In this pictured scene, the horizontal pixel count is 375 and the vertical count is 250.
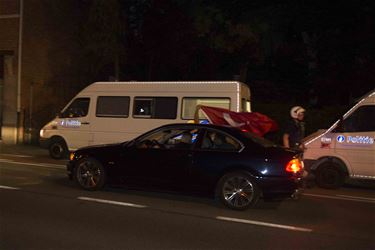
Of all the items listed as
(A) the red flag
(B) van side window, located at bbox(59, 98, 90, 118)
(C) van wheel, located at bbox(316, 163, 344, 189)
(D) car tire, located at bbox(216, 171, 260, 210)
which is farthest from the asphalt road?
(B) van side window, located at bbox(59, 98, 90, 118)

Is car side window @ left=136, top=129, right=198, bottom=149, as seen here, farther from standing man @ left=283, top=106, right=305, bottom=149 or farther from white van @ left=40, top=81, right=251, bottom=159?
white van @ left=40, top=81, right=251, bottom=159

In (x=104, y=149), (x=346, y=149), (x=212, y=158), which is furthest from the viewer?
(x=346, y=149)

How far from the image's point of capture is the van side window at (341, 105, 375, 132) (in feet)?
36.4

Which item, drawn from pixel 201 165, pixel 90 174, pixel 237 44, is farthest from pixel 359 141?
pixel 237 44

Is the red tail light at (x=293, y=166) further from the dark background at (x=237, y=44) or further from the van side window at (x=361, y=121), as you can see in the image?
the dark background at (x=237, y=44)

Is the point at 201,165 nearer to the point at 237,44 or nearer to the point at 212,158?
the point at 212,158

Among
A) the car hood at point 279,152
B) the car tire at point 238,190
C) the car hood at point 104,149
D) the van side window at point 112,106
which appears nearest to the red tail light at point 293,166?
the car hood at point 279,152

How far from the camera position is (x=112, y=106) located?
1490 cm

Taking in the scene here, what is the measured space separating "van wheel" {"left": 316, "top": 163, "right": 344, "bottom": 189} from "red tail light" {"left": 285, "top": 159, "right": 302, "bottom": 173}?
317cm

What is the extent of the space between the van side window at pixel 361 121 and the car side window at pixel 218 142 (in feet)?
12.3

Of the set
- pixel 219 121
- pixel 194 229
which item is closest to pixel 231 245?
pixel 194 229

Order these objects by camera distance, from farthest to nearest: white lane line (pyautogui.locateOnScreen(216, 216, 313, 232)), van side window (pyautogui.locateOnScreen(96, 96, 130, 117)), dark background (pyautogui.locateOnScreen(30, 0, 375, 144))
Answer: dark background (pyautogui.locateOnScreen(30, 0, 375, 144)), van side window (pyautogui.locateOnScreen(96, 96, 130, 117)), white lane line (pyautogui.locateOnScreen(216, 216, 313, 232))

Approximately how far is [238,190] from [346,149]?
4.00 meters

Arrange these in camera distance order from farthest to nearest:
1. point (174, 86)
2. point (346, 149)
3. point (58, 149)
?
point (58, 149)
point (174, 86)
point (346, 149)
